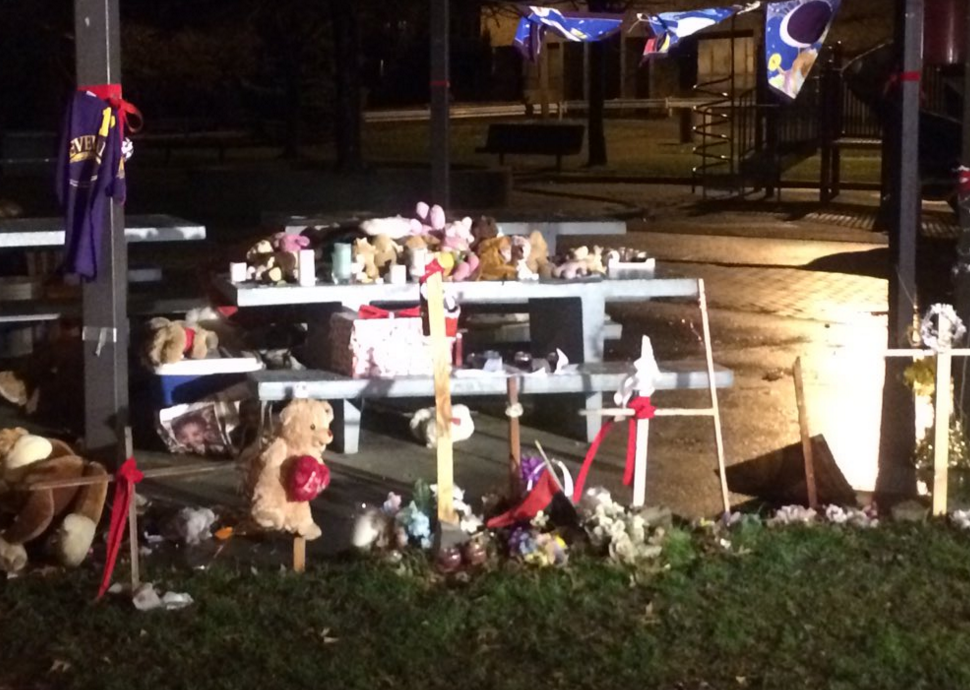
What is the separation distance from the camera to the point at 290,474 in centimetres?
626

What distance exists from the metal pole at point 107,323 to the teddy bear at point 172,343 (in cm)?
123

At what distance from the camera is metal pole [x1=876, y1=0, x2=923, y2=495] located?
7.32 m

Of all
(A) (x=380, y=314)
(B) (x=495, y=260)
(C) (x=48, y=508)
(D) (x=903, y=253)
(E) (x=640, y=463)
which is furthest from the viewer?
(B) (x=495, y=260)

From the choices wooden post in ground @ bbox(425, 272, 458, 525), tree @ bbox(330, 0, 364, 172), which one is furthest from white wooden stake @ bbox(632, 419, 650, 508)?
A: tree @ bbox(330, 0, 364, 172)

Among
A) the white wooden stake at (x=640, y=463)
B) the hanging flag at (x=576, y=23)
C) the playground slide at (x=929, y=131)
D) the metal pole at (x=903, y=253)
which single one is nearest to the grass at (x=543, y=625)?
the white wooden stake at (x=640, y=463)

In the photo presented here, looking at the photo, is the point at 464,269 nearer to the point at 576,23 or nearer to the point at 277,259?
the point at 277,259

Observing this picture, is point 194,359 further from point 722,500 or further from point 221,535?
point 722,500

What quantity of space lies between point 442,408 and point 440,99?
5.65 m

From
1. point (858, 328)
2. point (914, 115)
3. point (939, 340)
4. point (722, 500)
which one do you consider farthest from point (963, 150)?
point (858, 328)

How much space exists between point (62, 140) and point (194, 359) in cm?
182

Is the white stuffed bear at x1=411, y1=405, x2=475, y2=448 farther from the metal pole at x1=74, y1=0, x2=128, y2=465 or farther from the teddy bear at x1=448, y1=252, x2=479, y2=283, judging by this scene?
the metal pole at x1=74, y1=0, x2=128, y2=465

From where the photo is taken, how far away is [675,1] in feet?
136

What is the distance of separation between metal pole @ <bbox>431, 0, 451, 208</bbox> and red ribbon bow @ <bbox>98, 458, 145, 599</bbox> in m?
5.93

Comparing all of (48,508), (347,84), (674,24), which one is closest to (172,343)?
(48,508)
